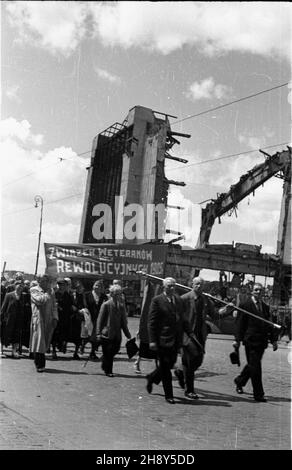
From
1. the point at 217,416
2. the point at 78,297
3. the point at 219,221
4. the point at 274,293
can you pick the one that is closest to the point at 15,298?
the point at 78,297

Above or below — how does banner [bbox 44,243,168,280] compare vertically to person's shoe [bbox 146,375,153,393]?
above

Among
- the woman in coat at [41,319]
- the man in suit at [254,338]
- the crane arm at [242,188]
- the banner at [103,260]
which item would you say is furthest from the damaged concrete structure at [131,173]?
the man in suit at [254,338]

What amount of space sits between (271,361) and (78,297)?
566 cm

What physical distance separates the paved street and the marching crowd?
391 millimetres

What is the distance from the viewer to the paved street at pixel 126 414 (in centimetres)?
541

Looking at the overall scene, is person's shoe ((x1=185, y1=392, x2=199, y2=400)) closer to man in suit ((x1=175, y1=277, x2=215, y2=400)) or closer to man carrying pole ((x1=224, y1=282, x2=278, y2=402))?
man in suit ((x1=175, y1=277, x2=215, y2=400))

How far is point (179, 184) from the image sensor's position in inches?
1714

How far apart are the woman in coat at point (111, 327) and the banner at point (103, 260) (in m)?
0.79

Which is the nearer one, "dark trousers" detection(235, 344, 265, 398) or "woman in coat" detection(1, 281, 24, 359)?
"dark trousers" detection(235, 344, 265, 398)

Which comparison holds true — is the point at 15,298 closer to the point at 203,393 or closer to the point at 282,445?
the point at 203,393

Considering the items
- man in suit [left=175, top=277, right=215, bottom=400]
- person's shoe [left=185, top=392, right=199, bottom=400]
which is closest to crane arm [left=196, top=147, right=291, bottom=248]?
man in suit [left=175, top=277, right=215, bottom=400]

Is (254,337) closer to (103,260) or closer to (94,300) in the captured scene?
(103,260)

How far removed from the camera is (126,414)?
6.74 metres

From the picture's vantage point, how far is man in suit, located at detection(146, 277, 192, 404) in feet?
25.8
